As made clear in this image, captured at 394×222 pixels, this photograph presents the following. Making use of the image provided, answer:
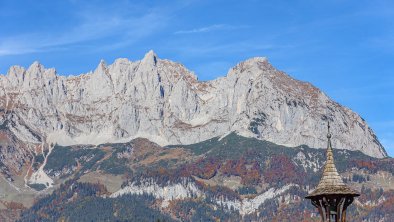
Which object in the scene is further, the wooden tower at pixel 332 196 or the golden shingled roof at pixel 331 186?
the golden shingled roof at pixel 331 186

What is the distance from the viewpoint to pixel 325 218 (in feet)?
157

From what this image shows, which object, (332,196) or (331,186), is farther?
(331,186)

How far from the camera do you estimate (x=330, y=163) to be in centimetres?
5003

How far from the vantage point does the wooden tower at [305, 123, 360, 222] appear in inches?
1896

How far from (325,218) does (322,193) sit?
1450 millimetres

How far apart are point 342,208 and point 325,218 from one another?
1.08 meters

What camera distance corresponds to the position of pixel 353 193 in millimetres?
48656

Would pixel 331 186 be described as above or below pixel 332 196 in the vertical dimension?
above

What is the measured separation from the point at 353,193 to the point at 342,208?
98 centimetres

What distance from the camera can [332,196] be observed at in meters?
48.7

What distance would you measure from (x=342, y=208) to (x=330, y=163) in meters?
2.74

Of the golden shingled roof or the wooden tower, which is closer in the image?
the wooden tower

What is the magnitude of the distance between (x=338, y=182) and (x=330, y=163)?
1.36 metres

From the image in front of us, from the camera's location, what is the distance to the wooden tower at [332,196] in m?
48.2
